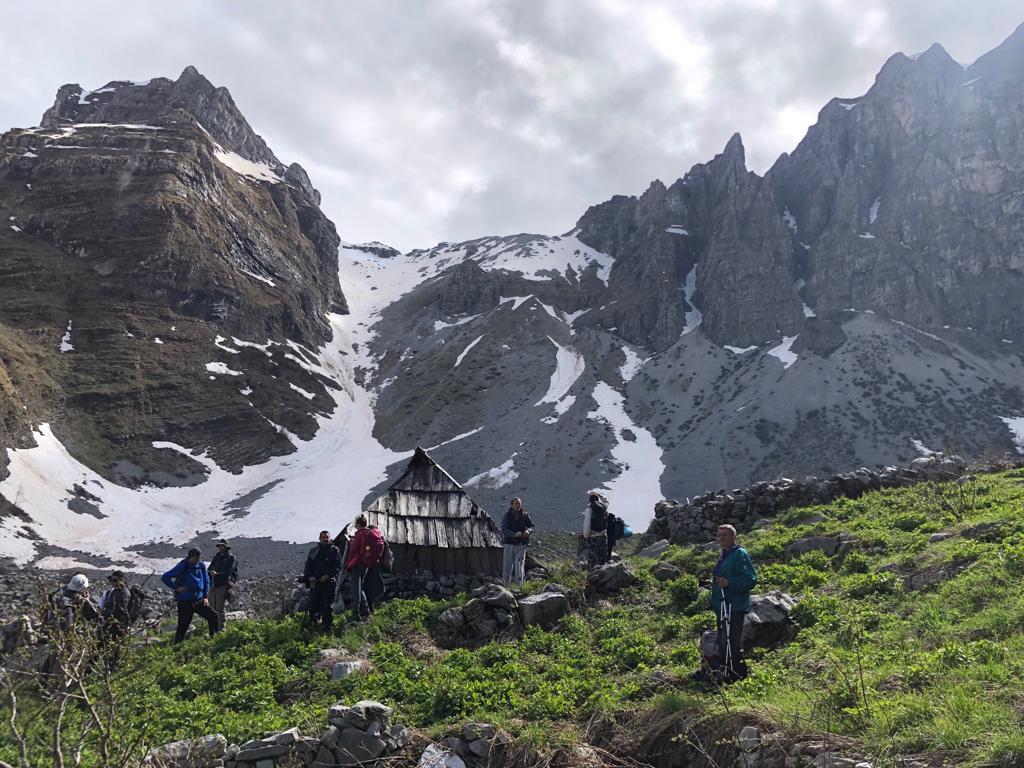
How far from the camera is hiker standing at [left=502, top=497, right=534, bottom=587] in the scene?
1452 centimetres

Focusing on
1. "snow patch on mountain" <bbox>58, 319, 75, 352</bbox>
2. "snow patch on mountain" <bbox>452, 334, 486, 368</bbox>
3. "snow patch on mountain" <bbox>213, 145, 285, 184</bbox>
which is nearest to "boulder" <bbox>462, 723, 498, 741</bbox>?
"snow patch on mountain" <bbox>58, 319, 75, 352</bbox>

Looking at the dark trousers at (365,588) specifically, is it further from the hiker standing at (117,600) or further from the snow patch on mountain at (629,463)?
the snow patch on mountain at (629,463)

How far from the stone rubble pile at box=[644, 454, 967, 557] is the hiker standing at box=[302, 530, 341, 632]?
10.5m

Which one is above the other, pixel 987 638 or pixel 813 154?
pixel 813 154

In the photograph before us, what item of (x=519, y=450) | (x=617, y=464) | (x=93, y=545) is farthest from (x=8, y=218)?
(x=617, y=464)

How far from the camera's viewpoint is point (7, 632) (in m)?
12.7

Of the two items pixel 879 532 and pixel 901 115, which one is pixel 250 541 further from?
pixel 901 115

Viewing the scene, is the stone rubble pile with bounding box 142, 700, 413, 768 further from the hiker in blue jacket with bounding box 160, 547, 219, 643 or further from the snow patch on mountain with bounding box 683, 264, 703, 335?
the snow patch on mountain with bounding box 683, 264, 703, 335

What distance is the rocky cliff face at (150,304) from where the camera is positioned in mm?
66500

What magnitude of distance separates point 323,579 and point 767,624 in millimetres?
8159

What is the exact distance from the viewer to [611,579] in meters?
12.7

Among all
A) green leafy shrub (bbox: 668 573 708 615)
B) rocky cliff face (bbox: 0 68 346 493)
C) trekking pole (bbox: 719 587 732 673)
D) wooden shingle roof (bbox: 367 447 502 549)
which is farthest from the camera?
rocky cliff face (bbox: 0 68 346 493)

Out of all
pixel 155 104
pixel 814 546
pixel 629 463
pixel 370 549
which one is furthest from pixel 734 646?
pixel 155 104

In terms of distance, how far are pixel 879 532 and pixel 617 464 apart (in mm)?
56911
